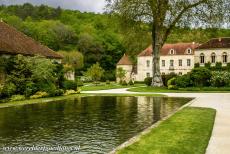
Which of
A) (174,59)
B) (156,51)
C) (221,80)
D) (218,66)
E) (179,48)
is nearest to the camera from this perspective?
(221,80)

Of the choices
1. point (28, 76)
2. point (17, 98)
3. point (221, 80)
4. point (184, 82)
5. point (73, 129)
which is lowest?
point (73, 129)

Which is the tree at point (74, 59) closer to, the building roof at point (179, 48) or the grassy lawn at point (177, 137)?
the building roof at point (179, 48)

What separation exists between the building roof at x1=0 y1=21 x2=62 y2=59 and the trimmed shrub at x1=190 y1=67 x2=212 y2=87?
52.1 ft

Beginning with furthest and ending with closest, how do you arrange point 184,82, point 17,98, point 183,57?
point 183,57
point 184,82
point 17,98

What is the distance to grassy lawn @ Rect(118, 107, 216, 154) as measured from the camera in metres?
10.6

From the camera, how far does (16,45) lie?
36.2 meters

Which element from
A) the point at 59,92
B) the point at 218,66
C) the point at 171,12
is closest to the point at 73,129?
the point at 59,92

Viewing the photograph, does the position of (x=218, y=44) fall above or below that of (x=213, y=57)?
above

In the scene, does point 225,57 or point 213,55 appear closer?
point 225,57

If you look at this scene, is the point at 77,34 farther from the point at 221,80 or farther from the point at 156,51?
A: the point at 221,80

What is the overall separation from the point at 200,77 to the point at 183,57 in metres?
30.6

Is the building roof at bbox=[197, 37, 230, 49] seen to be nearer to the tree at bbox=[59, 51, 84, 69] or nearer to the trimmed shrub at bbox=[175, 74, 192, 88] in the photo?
the trimmed shrub at bbox=[175, 74, 192, 88]

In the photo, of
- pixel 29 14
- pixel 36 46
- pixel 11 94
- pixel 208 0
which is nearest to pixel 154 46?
pixel 208 0

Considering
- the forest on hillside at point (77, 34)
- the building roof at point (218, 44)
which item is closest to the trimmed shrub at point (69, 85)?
the building roof at point (218, 44)
